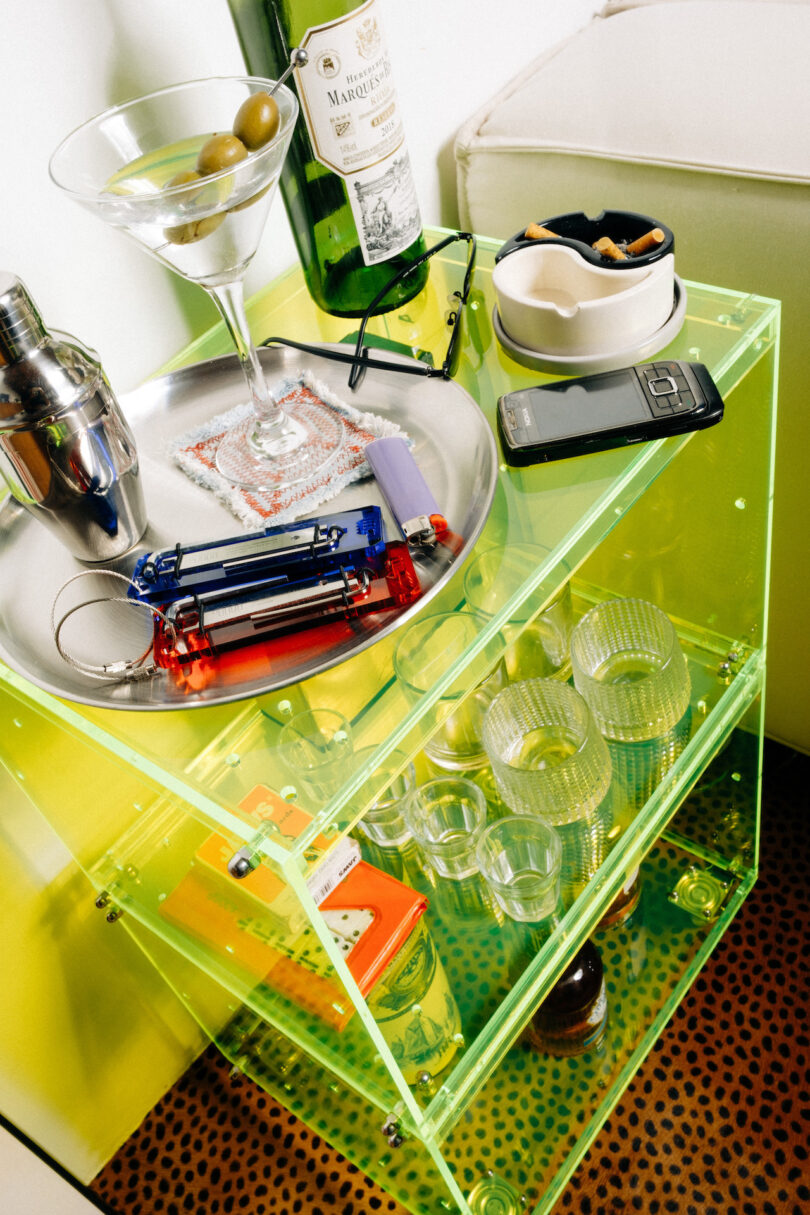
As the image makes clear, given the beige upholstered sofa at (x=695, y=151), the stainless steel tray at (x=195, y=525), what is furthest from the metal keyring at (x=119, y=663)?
the beige upholstered sofa at (x=695, y=151)

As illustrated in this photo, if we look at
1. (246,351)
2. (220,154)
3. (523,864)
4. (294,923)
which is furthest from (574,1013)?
(220,154)

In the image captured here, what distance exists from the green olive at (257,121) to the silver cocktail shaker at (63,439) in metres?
0.13

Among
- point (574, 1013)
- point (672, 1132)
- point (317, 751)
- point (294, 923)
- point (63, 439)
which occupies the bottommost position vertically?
point (672, 1132)

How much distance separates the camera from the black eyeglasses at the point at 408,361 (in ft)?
2.02

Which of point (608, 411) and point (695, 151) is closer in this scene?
point (608, 411)

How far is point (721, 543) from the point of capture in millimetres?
795

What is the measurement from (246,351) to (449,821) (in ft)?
1.18

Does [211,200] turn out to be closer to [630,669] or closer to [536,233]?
[536,233]

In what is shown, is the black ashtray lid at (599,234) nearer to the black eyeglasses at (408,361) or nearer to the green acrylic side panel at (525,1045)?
the black eyeglasses at (408,361)

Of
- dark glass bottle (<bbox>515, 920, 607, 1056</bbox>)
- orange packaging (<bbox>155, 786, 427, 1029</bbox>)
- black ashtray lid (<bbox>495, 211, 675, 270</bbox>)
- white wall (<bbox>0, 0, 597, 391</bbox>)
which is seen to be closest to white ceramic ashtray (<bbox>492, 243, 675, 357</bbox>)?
black ashtray lid (<bbox>495, 211, 675, 270</bbox>)

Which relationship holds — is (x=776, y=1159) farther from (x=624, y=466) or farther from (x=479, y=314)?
(x=479, y=314)

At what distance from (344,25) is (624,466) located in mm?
298

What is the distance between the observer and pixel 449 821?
2.31ft

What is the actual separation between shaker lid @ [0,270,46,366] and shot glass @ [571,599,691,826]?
438 millimetres
